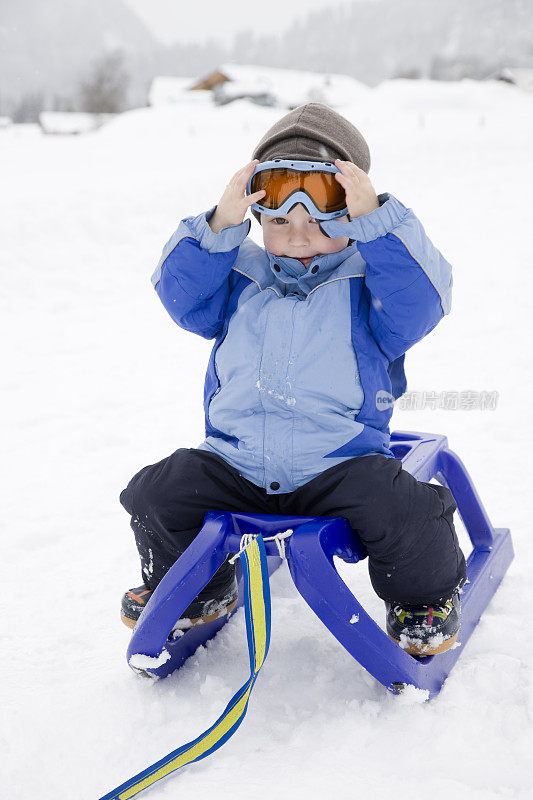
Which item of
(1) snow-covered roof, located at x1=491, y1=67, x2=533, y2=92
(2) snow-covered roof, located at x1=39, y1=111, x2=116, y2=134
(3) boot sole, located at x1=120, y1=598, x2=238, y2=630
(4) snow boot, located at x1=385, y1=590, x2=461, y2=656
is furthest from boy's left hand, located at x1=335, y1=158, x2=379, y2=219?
(1) snow-covered roof, located at x1=491, y1=67, x2=533, y2=92

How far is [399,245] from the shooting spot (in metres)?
1.47

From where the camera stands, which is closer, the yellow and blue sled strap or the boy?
the yellow and blue sled strap

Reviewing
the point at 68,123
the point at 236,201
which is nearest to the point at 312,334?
the point at 236,201

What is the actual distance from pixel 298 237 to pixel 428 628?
2.99ft

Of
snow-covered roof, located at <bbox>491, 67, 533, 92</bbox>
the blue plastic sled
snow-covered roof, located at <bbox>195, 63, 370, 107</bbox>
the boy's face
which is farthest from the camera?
snow-covered roof, located at <bbox>491, 67, 533, 92</bbox>

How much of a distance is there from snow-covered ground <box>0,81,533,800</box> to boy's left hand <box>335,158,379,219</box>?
101 centimetres

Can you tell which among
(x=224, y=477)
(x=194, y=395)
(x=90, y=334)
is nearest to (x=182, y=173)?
(x=90, y=334)

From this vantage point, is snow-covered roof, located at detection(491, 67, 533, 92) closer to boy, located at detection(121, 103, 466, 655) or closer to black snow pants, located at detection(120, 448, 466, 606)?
boy, located at detection(121, 103, 466, 655)

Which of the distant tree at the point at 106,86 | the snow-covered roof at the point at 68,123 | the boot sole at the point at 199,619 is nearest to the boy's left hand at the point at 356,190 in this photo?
the boot sole at the point at 199,619

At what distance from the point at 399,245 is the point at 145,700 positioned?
3.63 ft

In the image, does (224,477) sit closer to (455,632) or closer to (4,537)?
(455,632)

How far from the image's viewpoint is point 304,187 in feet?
5.21

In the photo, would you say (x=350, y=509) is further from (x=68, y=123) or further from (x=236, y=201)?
(x=68, y=123)

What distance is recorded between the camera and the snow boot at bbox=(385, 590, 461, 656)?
1536 mm
